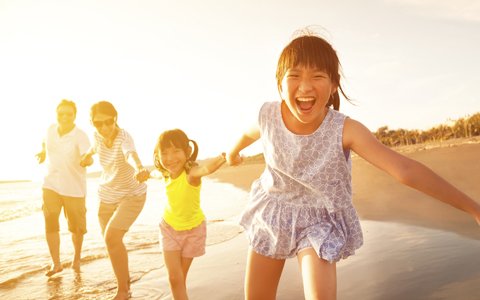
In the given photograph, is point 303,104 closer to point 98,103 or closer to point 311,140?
point 311,140

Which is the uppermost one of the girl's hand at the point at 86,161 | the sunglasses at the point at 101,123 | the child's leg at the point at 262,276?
the sunglasses at the point at 101,123

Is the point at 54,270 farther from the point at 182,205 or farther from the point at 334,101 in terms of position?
the point at 334,101

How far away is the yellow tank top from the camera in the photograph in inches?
159

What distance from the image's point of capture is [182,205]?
13.3 ft

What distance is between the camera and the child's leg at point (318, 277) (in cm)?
234

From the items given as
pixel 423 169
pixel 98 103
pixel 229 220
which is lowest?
pixel 229 220

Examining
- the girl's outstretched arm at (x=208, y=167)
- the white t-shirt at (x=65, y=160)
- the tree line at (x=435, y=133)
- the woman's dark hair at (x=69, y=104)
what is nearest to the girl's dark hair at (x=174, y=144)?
the girl's outstretched arm at (x=208, y=167)

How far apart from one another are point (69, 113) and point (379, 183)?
23.1 feet

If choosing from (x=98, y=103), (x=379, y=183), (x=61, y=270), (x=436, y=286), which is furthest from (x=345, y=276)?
(x=379, y=183)

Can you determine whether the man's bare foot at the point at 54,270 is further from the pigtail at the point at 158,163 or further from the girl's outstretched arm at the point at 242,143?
the girl's outstretched arm at the point at 242,143

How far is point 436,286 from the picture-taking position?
12.1 ft

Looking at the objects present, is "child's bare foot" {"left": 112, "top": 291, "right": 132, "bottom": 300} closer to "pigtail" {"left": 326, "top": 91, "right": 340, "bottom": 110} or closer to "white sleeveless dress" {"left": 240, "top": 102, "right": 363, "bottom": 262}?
"white sleeveless dress" {"left": 240, "top": 102, "right": 363, "bottom": 262}

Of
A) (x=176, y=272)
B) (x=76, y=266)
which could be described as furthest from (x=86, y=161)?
(x=176, y=272)

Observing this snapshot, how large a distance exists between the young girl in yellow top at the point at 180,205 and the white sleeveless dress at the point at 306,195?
1.11 m
